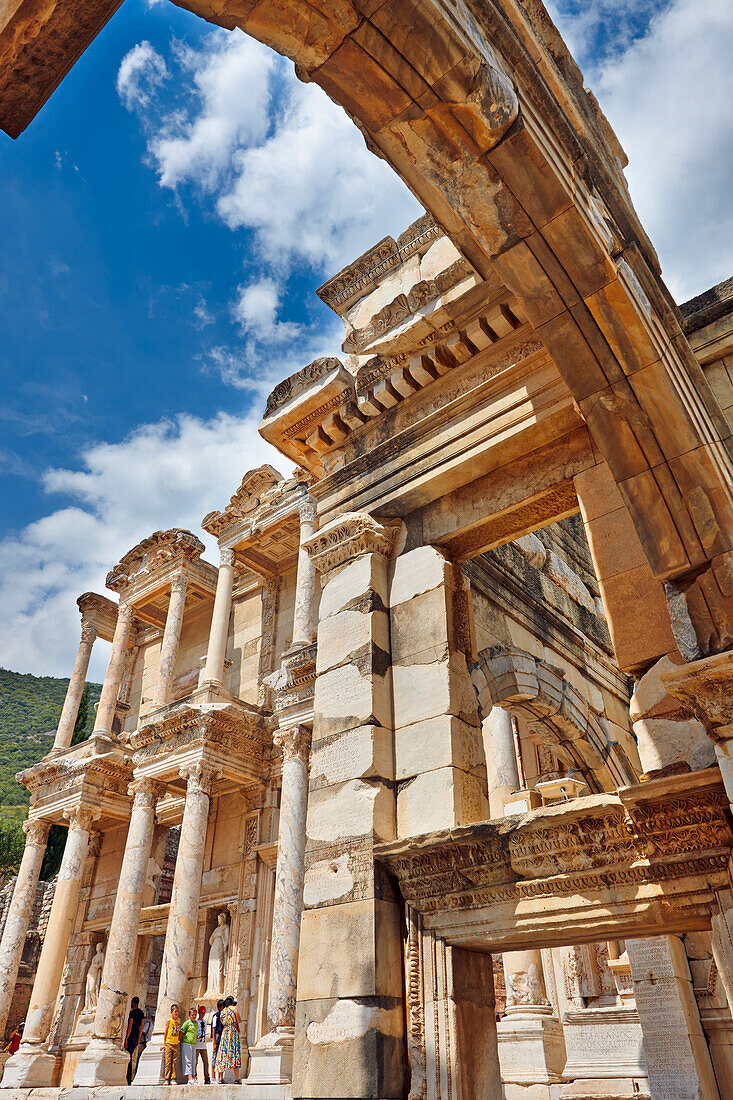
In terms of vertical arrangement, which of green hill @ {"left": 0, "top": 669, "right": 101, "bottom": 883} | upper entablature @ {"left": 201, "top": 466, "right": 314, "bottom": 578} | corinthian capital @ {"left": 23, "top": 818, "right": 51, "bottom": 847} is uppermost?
green hill @ {"left": 0, "top": 669, "right": 101, "bottom": 883}

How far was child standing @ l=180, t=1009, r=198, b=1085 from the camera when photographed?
541 inches

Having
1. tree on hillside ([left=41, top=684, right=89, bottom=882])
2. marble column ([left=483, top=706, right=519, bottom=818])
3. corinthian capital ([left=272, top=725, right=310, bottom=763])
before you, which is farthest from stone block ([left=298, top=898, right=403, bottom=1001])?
tree on hillside ([left=41, top=684, right=89, bottom=882])

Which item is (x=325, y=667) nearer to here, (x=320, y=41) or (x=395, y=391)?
(x=395, y=391)

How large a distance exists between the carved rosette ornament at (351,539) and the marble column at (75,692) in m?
18.8

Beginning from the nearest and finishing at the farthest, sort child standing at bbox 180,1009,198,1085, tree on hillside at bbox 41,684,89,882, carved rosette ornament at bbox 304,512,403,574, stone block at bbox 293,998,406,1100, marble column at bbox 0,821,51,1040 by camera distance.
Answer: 1. stone block at bbox 293,998,406,1100
2. carved rosette ornament at bbox 304,512,403,574
3. child standing at bbox 180,1009,198,1085
4. marble column at bbox 0,821,51,1040
5. tree on hillside at bbox 41,684,89,882

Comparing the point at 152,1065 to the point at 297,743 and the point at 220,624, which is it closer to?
the point at 297,743

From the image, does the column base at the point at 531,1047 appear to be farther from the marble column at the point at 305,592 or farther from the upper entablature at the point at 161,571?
the upper entablature at the point at 161,571

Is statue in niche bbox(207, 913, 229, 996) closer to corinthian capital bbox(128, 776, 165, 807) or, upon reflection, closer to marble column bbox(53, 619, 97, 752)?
corinthian capital bbox(128, 776, 165, 807)

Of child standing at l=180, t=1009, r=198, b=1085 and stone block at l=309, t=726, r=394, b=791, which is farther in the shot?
child standing at l=180, t=1009, r=198, b=1085

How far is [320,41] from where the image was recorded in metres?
3.58

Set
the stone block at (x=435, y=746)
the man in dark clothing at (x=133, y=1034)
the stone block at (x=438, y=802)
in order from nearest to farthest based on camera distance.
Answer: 1. the stone block at (x=438, y=802)
2. the stone block at (x=435, y=746)
3. the man in dark clothing at (x=133, y=1034)

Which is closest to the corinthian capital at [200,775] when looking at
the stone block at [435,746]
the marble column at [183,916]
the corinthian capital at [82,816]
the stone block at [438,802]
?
the marble column at [183,916]

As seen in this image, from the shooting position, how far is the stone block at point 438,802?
511cm

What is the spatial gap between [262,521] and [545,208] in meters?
17.2
